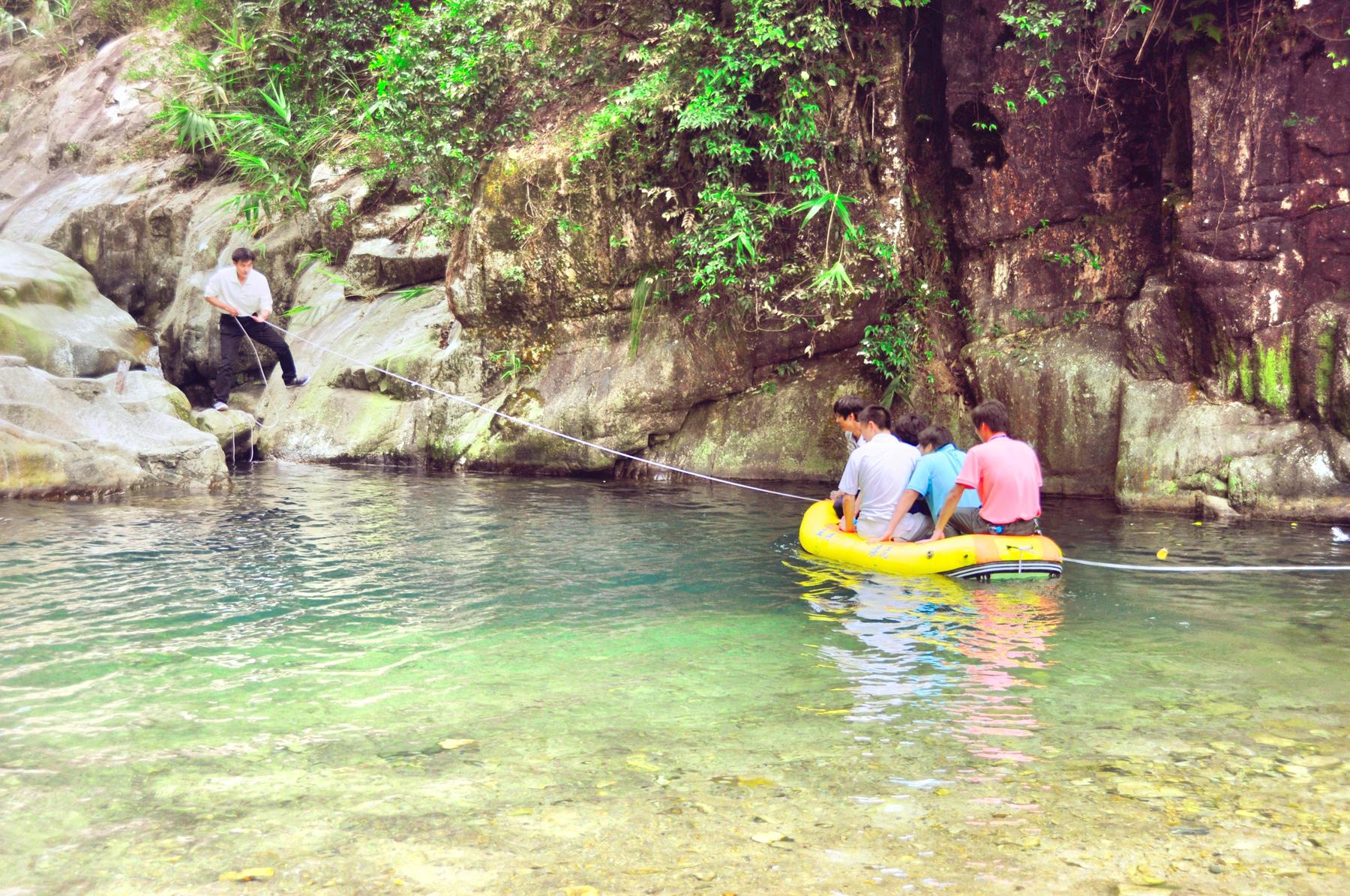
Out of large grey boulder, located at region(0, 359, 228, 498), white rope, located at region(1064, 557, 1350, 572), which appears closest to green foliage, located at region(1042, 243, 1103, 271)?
white rope, located at region(1064, 557, 1350, 572)

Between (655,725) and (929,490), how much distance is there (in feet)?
13.7

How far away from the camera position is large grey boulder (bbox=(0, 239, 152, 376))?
1566 centimetres

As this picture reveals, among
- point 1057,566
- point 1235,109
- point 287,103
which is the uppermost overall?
point 287,103

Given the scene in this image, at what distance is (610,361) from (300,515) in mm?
4803

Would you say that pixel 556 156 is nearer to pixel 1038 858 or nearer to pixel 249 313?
pixel 249 313

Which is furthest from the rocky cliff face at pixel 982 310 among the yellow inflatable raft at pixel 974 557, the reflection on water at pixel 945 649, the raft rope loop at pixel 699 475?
the reflection on water at pixel 945 649

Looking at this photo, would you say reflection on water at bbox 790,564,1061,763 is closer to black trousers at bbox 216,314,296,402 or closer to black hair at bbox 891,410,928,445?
black hair at bbox 891,410,928,445

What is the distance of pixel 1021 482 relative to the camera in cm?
762

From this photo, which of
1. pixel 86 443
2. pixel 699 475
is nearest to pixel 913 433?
pixel 699 475

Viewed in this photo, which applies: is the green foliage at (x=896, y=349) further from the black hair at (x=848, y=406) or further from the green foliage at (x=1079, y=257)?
the black hair at (x=848, y=406)

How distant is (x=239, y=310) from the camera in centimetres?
1238

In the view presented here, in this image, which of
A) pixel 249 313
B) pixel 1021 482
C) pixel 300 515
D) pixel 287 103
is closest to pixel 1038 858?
pixel 1021 482

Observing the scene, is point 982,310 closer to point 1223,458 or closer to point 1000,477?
point 1223,458

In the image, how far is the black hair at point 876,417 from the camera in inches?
324
